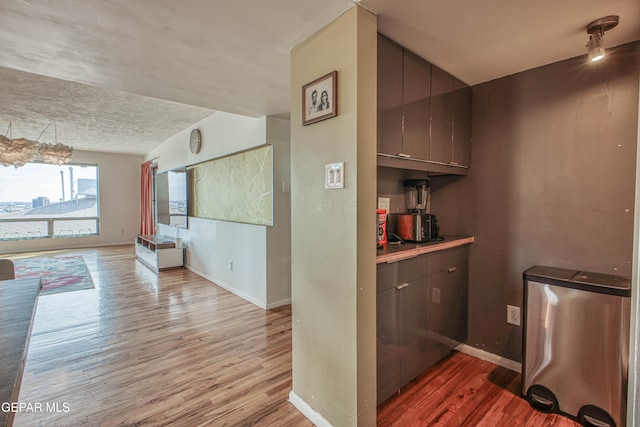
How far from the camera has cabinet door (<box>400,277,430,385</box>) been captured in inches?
70.8

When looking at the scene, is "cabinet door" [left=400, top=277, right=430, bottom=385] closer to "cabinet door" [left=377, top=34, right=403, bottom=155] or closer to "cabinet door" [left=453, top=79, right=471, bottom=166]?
"cabinet door" [left=377, top=34, right=403, bottom=155]

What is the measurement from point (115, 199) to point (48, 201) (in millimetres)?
1351

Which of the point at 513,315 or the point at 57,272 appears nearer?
the point at 513,315

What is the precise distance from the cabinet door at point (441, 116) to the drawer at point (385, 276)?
0.86 meters

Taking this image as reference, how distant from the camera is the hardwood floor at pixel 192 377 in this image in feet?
5.52

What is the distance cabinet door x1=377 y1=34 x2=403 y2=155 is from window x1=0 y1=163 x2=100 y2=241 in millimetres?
8658

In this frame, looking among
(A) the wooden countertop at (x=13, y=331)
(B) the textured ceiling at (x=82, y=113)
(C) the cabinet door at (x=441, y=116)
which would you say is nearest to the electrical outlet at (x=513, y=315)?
(C) the cabinet door at (x=441, y=116)

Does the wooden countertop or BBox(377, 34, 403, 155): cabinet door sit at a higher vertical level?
BBox(377, 34, 403, 155): cabinet door

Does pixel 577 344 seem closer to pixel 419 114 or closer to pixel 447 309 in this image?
pixel 447 309

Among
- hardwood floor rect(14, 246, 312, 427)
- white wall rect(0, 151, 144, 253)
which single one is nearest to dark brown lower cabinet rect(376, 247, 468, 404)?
hardwood floor rect(14, 246, 312, 427)

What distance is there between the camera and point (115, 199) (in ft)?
26.0

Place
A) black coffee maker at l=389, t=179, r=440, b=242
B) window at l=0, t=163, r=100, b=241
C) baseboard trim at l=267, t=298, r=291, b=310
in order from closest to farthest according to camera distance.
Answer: black coffee maker at l=389, t=179, r=440, b=242 → baseboard trim at l=267, t=298, r=291, b=310 → window at l=0, t=163, r=100, b=241

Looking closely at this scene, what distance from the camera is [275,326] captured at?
2906mm

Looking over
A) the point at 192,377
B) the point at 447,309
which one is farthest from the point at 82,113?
the point at 447,309
